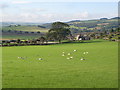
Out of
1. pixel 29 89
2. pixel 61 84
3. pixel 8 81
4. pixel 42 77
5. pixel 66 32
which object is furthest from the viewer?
pixel 66 32

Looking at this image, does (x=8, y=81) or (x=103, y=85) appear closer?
(x=103, y=85)

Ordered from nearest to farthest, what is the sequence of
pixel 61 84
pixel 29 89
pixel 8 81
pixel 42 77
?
pixel 29 89
pixel 61 84
pixel 8 81
pixel 42 77

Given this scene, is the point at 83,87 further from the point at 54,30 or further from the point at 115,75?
the point at 54,30

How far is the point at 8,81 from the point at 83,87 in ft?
13.9

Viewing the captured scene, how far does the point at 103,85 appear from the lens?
12695 mm

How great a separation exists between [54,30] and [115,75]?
7468 centimetres

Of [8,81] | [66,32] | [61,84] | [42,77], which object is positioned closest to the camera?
[61,84]

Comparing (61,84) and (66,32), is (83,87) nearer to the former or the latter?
(61,84)

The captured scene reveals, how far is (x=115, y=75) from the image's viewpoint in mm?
15125

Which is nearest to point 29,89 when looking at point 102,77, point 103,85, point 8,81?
point 8,81

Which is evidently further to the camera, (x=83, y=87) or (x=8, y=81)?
(x=8, y=81)

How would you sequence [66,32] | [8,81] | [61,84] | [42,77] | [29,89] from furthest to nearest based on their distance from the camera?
[66,32] → [42,77] → [8,81] → [61,84] → [29,89]

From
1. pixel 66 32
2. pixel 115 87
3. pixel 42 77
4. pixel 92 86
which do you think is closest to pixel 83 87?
pixel 92 86

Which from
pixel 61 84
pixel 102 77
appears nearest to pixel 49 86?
pixel 61 84
